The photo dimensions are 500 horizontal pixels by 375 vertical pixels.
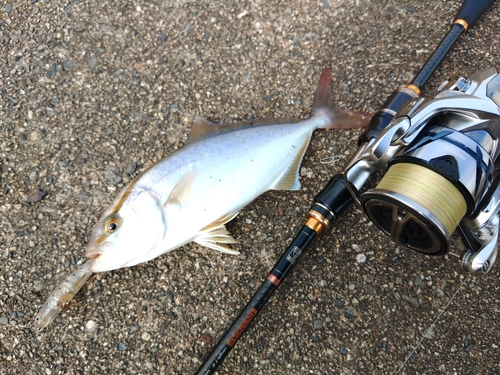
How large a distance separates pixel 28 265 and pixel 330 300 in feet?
5.49

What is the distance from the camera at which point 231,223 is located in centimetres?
230

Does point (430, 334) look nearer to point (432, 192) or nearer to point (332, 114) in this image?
point (432, 192)

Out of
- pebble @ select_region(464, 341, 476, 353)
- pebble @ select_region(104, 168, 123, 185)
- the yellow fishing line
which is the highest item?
the yellow fishing line

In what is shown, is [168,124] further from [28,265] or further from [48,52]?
[28,265]

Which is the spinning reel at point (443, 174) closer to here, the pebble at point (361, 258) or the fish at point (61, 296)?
the pebble at point (361, 258)

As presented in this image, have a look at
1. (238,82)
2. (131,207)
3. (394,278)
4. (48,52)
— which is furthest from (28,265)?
(394,278)

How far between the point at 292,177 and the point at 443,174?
2.86 ft

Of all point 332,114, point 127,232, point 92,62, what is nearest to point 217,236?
point 127,232

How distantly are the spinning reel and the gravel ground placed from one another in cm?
62

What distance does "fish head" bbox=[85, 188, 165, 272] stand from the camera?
1.95 metres

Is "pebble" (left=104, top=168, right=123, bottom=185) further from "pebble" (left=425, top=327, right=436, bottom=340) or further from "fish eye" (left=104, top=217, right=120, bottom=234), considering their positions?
"pebble" (left=425, top=327, right=436, bottom=340)

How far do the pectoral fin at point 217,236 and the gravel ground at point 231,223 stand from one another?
0.12m

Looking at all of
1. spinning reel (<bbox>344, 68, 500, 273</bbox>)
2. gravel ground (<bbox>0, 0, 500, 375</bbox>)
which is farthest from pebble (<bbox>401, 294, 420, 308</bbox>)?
spinning reel (<bbox>344, 68, 500, 273</bbox>)

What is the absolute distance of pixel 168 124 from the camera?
8.17 ft
